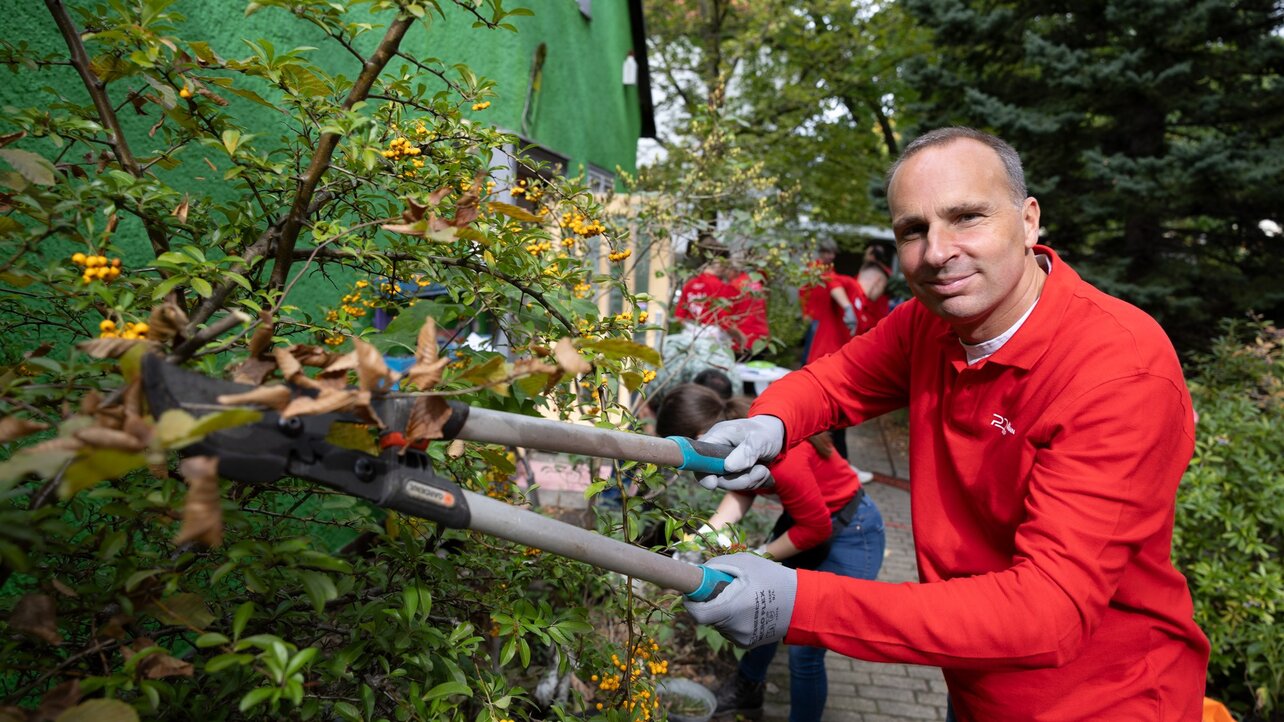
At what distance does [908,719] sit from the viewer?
4.35m

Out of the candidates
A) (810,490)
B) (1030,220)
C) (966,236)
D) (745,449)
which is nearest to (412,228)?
(745,449)

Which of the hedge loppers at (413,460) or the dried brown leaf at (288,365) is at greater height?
the dried brown leaf at (288,365)

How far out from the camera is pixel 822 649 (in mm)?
3785

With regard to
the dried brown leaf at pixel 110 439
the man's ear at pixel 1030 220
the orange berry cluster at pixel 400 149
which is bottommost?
the dried brown leaf at pixel 110 439

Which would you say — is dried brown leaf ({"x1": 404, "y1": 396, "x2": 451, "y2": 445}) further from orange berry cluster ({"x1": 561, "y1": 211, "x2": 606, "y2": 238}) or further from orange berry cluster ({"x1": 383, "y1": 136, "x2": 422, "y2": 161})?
orange berry cluster ({"x1": 561, "y1": 211, "x2": 606, "y2": 238})

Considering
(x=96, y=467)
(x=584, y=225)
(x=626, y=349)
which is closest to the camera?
(x=96, y=467)

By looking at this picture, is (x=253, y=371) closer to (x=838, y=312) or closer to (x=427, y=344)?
(x=427, y=344)

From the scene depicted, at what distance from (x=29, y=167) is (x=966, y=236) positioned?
197 cm

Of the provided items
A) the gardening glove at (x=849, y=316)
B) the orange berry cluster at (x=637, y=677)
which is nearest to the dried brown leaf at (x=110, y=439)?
the orange berry cluster at (x=637, y=677)

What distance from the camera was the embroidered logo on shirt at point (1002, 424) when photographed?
199 cm

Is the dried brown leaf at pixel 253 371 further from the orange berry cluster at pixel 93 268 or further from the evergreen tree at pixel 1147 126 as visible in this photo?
the evergreen tree at pixel 1147 126

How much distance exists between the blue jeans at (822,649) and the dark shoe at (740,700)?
0.08m

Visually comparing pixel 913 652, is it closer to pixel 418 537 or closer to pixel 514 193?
pixel 418 537

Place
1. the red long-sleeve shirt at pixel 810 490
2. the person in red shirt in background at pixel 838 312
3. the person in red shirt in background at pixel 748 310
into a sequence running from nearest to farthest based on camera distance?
the red long-sleeve shirt at pixel 810 490 < the person in red shirt in background at pixel 748 310 < the person in red shirt in background at pixel 838 312
